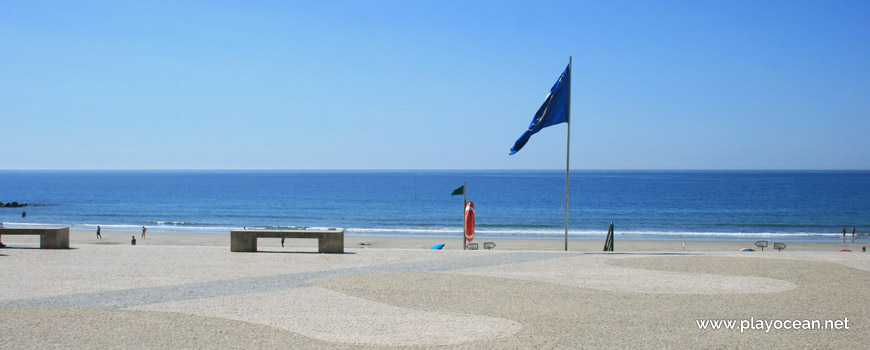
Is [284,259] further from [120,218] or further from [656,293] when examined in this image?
[120,218]

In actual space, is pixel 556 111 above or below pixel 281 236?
above

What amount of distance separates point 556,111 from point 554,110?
2.2 inches

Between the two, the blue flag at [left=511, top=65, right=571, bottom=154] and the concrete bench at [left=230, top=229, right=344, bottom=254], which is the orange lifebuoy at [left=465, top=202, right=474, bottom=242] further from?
the concrete bench at [left=230, top=229, right=344, bottom=254]

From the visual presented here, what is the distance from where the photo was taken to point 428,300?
8.87 meters

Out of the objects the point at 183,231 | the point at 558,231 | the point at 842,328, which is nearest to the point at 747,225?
the point at 558,231

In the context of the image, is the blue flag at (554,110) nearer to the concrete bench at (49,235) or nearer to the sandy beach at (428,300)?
the sandy beach at (428,300)

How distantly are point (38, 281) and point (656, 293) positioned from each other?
9901 mm

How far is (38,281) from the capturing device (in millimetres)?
10359

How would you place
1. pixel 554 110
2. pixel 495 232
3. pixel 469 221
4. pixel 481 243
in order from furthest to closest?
1. pixel 495 232
2. pixel 481 243
3. pixel 469 221
4. pixel 554 110

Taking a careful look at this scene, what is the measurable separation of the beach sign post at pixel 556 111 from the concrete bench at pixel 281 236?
A: 491 cm

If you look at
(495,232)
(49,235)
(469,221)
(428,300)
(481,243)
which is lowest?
(495,232)

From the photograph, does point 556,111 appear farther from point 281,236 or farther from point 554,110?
point 281,236

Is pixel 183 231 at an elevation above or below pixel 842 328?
below

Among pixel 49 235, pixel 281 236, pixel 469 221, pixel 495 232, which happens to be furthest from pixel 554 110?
pixel 495 232
